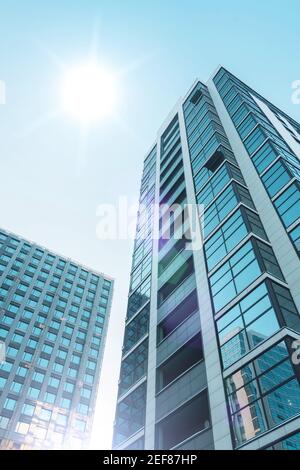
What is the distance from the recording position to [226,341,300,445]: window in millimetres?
15914

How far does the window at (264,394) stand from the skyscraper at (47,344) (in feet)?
160

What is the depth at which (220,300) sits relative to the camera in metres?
23.6

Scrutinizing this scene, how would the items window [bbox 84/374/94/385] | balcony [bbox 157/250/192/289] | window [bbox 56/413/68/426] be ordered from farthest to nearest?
window [bbox 84/374/94/385] → window [bbox 56/413/68/426] → balcony [bbox 157/250/192/289]

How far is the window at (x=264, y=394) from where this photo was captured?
52.2ft

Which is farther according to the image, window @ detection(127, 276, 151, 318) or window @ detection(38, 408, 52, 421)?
window @ detection(38, 408, 52, 421)

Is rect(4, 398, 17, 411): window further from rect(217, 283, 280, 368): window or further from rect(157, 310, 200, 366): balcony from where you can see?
rect(217, 283, 280, 368): window

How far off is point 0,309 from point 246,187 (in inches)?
2200

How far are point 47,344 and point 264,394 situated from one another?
2398 inches

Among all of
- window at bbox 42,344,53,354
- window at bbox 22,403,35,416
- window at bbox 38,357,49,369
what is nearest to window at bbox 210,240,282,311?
window at bbox 22,403,35,416

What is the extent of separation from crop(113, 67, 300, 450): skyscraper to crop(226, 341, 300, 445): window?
44 millimetres

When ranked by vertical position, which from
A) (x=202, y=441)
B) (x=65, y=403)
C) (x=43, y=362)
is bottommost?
(x=65, y=403)

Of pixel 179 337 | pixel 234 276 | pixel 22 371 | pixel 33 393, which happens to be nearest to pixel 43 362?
pixel 22 371

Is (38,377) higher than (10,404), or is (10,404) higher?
(38,377)

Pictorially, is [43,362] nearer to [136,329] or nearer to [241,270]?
[136,329]
